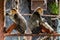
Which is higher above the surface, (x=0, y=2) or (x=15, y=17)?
(x=0, y=2)

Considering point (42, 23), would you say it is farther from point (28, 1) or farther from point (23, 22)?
point (28, 1)

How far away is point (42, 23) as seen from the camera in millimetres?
2150

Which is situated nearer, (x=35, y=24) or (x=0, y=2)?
(x=0, y=2)

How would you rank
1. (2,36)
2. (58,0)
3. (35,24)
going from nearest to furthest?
A: (2,36), (35,24), (58,0)

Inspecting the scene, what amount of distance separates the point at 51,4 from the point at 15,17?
74.7 inches

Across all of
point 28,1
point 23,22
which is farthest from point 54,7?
point 23,22

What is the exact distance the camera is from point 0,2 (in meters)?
2.07

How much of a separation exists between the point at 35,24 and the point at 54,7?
1879 millimetres

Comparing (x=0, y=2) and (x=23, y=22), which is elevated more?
(x=0, y=2)

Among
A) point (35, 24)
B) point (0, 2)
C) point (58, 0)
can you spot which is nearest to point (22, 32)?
point (35, 24)

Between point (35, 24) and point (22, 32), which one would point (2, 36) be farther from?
point (35, 24)

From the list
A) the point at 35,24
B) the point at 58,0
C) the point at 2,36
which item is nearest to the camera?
the point at 2,36

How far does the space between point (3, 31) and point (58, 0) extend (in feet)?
6.85

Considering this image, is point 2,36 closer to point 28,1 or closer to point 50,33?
point 50,33
